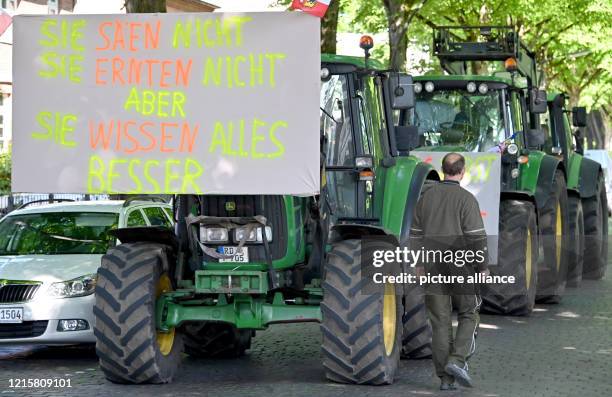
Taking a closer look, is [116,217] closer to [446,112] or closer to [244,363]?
[244,363]

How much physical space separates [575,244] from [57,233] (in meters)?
7.84

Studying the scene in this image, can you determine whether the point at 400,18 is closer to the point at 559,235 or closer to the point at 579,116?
the point at 579,116

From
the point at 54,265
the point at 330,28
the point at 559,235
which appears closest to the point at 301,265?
the point at 54,265

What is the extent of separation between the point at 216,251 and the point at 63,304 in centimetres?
196

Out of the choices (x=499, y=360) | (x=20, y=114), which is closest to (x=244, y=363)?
(x=499, y=360)

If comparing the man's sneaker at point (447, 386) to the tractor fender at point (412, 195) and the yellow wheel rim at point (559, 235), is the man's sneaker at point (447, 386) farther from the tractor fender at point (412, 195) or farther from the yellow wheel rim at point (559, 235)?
the yellow wheel rim at point (559, 235)

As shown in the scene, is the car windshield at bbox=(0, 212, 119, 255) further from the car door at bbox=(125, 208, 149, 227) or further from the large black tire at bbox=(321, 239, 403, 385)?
the large black tire at bbox=(321, 239, 403, 385)

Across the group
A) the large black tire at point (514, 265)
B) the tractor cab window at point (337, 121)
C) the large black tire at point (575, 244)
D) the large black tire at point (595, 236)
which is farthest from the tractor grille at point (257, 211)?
the large black tire at point (595, 236)

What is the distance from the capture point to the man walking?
9547 mm

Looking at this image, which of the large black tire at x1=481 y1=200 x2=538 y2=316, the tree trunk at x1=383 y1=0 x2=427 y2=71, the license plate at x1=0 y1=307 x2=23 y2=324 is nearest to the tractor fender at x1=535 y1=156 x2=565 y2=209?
the large black tire at x1=481 y1=200 x2=538 y2=316

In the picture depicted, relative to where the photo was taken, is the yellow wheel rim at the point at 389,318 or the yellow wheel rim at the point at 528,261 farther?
the yellow wheel rim at the point at 528,261

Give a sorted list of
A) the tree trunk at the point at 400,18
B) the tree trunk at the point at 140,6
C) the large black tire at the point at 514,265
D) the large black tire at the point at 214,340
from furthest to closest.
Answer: the tree trunk at the point at 400,18
the tree trunk at the point at 140,6
the large black tire at the point at 514,265
the large black tire at the point at 214,340

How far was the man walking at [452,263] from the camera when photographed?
955cm

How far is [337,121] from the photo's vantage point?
10688 millimetres
